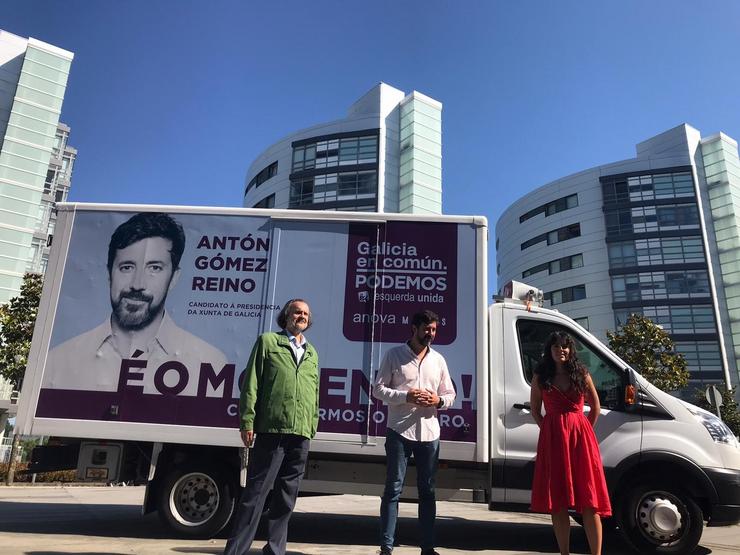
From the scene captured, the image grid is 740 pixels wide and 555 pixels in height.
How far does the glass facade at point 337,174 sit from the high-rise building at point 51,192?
1944cm

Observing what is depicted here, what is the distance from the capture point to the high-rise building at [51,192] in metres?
39.5

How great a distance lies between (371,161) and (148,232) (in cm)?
4203

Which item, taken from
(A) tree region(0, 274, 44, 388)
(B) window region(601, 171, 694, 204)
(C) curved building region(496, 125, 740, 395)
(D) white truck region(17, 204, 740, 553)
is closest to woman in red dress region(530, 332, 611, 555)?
(D) white truck region(17, 204, 740, 553)

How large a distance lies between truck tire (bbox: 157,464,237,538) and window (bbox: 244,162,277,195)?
47163 millimetres

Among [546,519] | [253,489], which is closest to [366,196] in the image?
[546,519]

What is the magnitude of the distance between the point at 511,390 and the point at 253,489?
2.60 m

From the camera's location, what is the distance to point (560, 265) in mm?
50781

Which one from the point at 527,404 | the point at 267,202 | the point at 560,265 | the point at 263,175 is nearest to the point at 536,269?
the point at 560,265

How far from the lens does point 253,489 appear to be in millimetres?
3486

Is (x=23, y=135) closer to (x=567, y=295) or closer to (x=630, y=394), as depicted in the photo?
(x=630, y=394)

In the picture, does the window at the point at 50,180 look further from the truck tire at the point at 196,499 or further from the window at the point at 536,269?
the truck tire at the point at 196,499

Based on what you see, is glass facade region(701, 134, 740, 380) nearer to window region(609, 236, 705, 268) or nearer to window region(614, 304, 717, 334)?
window region(614, 304, 717, 334)

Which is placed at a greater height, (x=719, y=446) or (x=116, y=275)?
(x=116, y=275)

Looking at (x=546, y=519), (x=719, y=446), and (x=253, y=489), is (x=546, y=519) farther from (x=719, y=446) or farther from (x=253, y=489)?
(x=253, y=489)
